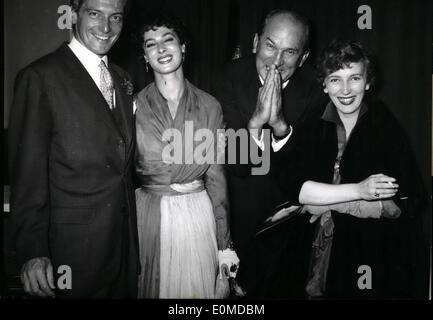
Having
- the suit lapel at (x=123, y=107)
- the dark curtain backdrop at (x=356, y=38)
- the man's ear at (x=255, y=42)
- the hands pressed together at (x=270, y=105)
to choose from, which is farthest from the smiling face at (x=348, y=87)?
the suit lapel at (x=123, y=107)

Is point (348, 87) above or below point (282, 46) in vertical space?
below

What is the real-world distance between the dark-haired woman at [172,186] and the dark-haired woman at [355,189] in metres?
0.42

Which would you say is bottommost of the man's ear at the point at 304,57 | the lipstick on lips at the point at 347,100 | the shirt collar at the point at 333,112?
the shirt collar at the point at 333,112

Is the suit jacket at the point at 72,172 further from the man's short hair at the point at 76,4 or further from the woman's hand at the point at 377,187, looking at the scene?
the woman's hand at the point at 377,187

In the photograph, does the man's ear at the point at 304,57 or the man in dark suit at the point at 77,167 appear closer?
the man in dark suit at the point at 77,167

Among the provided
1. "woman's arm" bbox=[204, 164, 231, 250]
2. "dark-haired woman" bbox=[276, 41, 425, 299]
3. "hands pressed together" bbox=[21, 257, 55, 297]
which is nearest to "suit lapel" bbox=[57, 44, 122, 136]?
"woman's arm" bbox=[204, 164, 231, 250]

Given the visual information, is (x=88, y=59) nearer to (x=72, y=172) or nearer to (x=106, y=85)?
(x=106, y=85)

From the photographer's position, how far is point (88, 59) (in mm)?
1628

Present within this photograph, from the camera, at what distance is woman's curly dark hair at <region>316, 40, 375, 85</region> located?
183cm

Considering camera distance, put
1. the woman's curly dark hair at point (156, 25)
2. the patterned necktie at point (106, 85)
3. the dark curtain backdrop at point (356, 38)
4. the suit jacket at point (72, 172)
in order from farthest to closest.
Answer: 1. the dark curtain backdrop at point (356, 38)
2. the woman's curly dark hair at point (156, 25)
3. the patterned necktie at point (106, 85)
4. the suit jacket at point (72, 172)

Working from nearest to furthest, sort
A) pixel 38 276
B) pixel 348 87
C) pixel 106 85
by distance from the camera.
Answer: pixel 38 276, pixel 106 85, pixel 348 87

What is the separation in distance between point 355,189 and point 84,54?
4.05 feet

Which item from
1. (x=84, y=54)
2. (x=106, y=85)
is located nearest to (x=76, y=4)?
(x=84, y=54)

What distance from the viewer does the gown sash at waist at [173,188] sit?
1748mm
